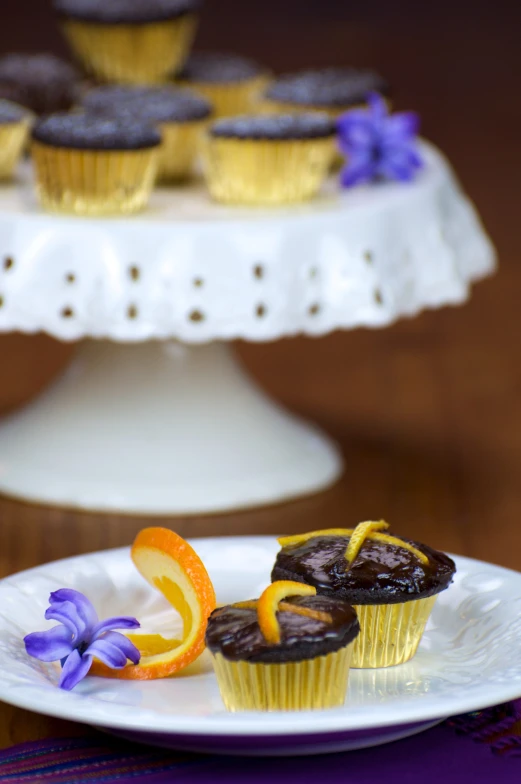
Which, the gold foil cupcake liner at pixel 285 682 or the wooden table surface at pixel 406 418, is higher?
the gold foil cupcake liner at pixel 285 682

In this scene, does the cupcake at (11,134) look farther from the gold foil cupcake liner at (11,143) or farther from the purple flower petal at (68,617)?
the purple flower petal at (68,617)

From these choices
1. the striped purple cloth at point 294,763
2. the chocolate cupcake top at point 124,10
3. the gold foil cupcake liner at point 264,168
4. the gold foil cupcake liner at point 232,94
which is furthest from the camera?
the gold foil cupcake liner at point 232,94

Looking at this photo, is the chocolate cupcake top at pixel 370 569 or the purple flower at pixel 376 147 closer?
the chocolate cupcake top at pixel 370 569

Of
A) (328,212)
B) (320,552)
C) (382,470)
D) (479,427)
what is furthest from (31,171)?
(320,552)

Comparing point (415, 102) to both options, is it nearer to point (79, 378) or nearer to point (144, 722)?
point (79, 378)

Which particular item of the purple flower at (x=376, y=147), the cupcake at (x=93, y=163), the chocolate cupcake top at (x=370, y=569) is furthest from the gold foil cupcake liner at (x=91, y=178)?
the chocolate cupcake top at (x=370, y=569)

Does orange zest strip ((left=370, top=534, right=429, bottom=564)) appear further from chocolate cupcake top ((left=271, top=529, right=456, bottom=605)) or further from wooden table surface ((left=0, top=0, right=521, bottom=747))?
wooden table surface ((left=0, top=0, right=521, bottom=747))
